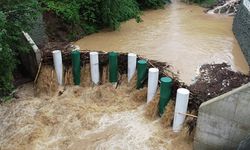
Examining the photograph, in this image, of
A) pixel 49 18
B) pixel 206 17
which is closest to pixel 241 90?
pixel 49 18

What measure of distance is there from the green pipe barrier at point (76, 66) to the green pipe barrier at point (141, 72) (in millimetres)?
1836

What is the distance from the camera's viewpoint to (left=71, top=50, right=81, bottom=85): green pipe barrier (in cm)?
987

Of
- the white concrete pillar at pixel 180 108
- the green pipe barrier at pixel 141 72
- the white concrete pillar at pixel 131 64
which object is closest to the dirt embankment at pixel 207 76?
the green pipe barrier at pixel 141 72

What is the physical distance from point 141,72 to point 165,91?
124 centimetres

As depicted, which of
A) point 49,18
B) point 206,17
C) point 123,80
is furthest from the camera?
point 206,17

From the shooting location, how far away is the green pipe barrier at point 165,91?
8281 millimetres

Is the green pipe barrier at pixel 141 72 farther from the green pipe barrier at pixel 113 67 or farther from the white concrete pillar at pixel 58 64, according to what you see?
the white concrete pillar at pixel 58 64

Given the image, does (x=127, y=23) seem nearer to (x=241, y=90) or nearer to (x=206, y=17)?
(x=206, y=17)

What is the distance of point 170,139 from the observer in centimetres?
813

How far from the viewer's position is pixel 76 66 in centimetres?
1001

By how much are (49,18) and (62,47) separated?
1.93m

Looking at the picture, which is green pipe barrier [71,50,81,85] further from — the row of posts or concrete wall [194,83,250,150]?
concrete wall [194,83,250,150]

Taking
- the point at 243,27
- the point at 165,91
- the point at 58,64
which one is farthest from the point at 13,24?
the point at 243,27

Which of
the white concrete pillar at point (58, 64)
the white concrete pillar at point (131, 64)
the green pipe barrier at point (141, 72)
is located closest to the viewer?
the green pipe barrier at point (141, 72)
